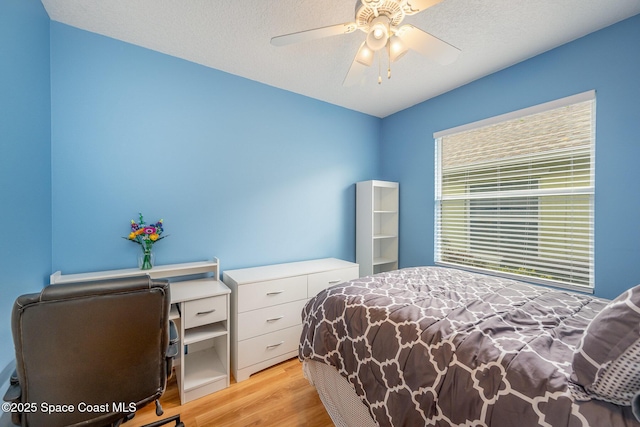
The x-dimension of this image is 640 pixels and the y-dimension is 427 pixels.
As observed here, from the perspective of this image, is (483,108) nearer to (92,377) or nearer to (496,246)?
Answer: (496,246)

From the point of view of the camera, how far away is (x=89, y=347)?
3.23 feet

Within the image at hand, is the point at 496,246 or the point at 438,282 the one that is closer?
the point at 438,282

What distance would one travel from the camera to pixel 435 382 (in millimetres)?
1021

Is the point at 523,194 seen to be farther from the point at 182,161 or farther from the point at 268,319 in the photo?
the point at 182,161

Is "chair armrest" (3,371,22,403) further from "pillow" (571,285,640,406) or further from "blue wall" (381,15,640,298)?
"blue wall" (381,15,640,298)

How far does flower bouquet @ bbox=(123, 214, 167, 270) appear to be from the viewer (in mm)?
1894

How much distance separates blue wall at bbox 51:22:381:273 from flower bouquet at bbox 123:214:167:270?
72 mm

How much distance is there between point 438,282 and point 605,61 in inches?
78.5

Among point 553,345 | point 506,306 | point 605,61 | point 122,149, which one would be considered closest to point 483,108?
point 605,61

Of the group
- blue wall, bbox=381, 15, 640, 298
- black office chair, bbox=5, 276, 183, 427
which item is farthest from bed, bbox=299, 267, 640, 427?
black office chair, bbox=5, 276, 183, 427

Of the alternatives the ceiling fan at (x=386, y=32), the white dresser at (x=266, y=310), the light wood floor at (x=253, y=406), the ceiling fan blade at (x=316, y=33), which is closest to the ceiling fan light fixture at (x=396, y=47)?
the ceiling fan at (x=386, y=32)

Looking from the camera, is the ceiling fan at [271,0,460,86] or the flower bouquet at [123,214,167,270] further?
the flower bouquet at [123,214,167,270]

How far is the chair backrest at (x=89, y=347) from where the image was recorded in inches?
35.6

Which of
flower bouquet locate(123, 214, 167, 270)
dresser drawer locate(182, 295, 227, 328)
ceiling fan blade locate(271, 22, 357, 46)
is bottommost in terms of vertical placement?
dresser drawer locate(182, 295, 227, 328)
